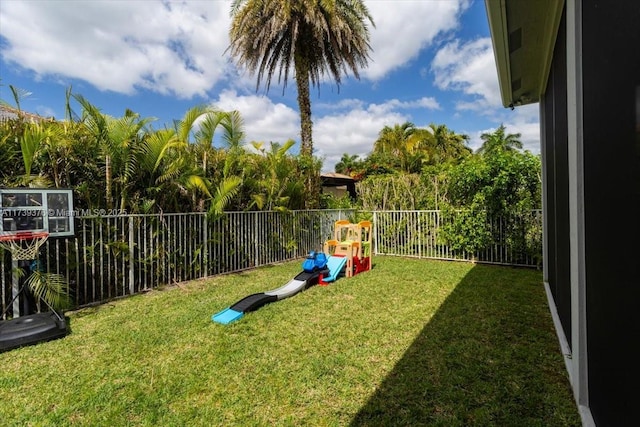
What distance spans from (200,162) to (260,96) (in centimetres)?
533

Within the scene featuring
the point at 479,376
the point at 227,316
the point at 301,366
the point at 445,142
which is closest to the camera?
the point at 479,376

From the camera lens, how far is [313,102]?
407 inches

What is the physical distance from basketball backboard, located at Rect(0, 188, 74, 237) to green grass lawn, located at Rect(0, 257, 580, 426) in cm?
126

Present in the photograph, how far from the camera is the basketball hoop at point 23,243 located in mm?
3549

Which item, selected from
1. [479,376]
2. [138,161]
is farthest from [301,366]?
[138,161]

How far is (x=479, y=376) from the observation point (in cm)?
260

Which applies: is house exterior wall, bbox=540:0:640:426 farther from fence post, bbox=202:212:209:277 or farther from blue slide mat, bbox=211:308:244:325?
fence post, bbox=202:212:209:277

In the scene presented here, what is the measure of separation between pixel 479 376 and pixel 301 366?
154cm

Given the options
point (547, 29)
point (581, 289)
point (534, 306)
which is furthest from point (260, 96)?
point (581, 289)

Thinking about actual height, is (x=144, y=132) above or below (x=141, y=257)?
above

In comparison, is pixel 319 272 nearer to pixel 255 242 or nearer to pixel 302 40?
pixel 255 242

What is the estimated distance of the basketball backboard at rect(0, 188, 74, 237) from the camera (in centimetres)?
356

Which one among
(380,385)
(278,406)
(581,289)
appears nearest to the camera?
(581,289)

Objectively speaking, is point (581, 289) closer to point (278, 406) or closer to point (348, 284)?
point (278, 406)
